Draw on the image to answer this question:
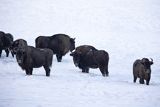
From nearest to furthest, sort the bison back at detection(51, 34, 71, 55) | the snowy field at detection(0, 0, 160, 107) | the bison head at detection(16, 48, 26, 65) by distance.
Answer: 1. the snowy field at detection(0, 0, 160, 107)
2. the bison head at detection(16, 48, 26, 65)
3. the bison back at detection(51, 34, 71, 55)

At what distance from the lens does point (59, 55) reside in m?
24.2

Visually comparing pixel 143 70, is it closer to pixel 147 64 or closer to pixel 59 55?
pixel 147 64

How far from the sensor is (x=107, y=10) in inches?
1826

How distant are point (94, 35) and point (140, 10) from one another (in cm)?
1163

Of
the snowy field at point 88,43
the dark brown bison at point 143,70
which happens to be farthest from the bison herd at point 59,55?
the snowy field at point 88,43

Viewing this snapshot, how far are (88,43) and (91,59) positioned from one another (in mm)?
14643

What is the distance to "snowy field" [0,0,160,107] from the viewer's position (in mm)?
12266

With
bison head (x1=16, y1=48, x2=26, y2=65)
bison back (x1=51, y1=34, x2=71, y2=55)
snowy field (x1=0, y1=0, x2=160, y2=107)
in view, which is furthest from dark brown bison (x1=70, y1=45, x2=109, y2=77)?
bison head (x1=16, y1=48, x2=26, y2=65)

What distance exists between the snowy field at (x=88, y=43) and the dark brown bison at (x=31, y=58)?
454 mm

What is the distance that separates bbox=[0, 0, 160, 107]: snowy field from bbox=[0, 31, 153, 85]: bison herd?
47cm

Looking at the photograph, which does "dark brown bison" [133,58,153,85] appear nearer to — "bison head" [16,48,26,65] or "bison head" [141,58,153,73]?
"bison head" [141,58,153,73]

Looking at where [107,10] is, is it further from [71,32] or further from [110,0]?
[71,32]

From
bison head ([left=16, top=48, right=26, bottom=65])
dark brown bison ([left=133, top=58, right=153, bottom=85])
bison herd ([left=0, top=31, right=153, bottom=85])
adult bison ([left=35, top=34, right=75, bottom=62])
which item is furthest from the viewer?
adult bison ([left=35, top=34, right=75, bottom=62])

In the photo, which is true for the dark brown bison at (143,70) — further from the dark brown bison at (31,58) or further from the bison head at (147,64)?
the dark brown bison at (31,58)
